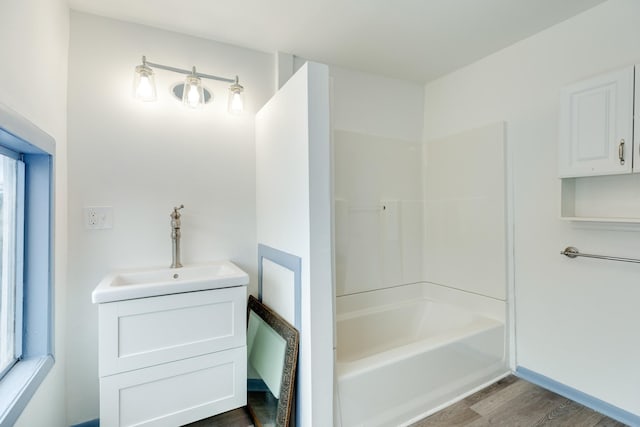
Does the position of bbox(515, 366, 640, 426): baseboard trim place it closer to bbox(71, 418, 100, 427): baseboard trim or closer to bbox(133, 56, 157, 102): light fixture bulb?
bbox(71, 418, 100, 427): baseboard trim

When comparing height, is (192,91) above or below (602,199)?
above

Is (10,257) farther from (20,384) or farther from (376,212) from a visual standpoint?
(376,212)

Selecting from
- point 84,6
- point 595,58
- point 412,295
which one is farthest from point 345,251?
point 84,6

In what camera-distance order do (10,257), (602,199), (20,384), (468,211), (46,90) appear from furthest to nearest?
(468,211) < (602,199) < (46,90) < (10,257) < (20,384)

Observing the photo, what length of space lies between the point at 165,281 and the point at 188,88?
116 cm

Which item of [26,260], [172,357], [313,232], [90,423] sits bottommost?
[90,423]

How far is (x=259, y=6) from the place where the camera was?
1757 mm

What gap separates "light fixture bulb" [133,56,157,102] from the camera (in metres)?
1.74

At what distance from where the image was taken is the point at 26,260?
4.55 ft

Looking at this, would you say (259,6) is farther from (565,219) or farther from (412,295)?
(412,295)

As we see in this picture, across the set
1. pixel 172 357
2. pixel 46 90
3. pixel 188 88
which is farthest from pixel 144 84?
pixel 172 357

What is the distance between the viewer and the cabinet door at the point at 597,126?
1.60 metres

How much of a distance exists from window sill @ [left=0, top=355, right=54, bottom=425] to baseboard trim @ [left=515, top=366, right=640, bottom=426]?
2.82 m

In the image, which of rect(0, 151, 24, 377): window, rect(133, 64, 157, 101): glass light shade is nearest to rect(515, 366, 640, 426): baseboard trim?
rect(0, 151, 24, 377): window
